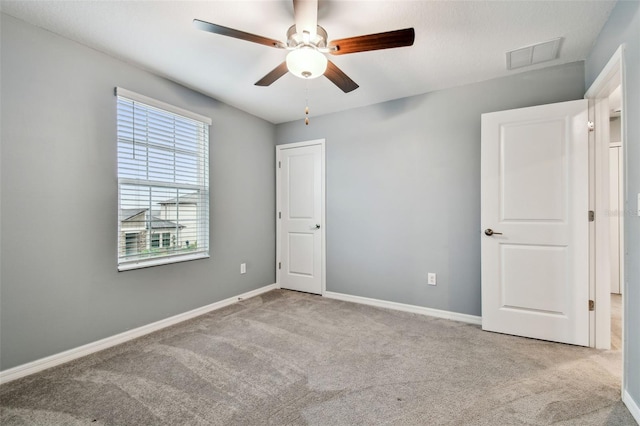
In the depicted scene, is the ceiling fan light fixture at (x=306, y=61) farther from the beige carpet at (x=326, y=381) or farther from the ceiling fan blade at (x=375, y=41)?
the beige carpet at (x=326, y=381)

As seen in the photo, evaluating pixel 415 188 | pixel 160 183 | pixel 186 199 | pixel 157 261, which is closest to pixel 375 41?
pixel 415 188

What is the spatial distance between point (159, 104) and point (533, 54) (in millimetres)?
3376

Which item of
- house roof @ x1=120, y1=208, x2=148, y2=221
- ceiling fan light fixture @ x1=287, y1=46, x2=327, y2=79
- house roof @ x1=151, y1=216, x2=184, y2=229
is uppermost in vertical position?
ceiling fan light fixture @ x1=287, y1=46, x2=327, y2=79

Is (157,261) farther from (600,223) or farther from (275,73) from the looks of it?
(600,223)

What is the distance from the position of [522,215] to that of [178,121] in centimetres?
348

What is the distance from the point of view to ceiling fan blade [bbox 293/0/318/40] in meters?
1.65

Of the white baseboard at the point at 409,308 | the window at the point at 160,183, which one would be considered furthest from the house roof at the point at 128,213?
the white baseboard at the point at 409,308

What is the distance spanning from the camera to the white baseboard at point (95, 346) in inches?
76.7

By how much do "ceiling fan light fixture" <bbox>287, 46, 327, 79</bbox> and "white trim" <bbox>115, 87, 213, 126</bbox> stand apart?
1648 mm

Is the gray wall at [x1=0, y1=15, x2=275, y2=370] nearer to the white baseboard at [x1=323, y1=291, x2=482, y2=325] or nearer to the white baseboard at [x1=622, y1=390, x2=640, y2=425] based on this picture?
the white baseboard at [x1=323, y1=291, x2=482, y2=325]

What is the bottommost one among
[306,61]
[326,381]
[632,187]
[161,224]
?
[326,381]

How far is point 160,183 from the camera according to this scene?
2.82 m

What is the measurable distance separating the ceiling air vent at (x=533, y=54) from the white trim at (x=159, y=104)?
3.01m

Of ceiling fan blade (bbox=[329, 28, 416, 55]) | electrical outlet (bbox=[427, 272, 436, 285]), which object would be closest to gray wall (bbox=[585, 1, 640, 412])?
ceiling fan blade (bbox=[329, 28, 416, 55])
